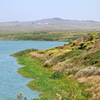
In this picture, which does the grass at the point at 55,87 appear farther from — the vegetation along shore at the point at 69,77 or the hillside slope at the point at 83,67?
the hillside slope at the point at 83,67

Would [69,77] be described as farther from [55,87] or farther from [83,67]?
[55,87]

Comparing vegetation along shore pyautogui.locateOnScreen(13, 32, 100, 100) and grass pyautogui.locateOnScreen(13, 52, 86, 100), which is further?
vegetation along shore pyautogui.locateOnScreen(13, 32, 100, 100)

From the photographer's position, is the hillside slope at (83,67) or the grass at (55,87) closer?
the grass at (55,87)

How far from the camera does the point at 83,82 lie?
46656 millimetres

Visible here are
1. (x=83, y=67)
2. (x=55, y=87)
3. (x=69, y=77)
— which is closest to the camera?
→ (x=55, y=87)

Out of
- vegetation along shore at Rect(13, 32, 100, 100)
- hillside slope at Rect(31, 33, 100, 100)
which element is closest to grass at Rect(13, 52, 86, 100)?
vegetation along shore at Rect(13, 32, 100, 100)

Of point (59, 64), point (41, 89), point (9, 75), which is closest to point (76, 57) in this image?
point (59, 64)

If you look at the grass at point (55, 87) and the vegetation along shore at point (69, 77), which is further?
the vegetation along shore at point (69, 77)

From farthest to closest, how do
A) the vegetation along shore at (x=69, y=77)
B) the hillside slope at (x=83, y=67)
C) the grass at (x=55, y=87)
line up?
the hillside slope at (x=83, y=67), the vegetation along shore at (x=69, y=77), the grass at (x=55, y=87)

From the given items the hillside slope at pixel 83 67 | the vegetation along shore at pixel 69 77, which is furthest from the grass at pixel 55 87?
the hillside slope at pixel 83 67

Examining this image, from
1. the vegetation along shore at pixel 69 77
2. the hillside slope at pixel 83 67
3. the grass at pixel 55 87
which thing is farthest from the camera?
the hillside slope at pixel 83 67

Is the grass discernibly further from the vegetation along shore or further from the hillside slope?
the hillside slope

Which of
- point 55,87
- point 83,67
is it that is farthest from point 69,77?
point 55,87

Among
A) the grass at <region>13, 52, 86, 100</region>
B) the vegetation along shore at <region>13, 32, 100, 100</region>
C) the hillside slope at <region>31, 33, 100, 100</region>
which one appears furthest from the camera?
the hillside slope at <region>31, 33, 100, 100</region>
